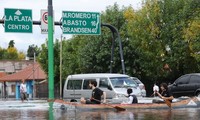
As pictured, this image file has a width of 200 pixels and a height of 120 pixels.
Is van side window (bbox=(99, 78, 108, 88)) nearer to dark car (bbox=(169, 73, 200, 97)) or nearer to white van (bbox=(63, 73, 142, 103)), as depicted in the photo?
white van (bbox=(63, 73, 142, 103))

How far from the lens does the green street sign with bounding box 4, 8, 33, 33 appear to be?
85.2ft

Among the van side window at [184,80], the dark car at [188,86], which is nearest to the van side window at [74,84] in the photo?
the dark car at [188,86]

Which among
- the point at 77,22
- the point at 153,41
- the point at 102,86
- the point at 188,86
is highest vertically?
the point at 153,41

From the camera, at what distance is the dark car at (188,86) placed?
24939mm

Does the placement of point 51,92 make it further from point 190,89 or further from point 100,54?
point 100,54

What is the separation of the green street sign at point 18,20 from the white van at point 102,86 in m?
3.81

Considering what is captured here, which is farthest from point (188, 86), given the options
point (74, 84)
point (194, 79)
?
point (74, 84)

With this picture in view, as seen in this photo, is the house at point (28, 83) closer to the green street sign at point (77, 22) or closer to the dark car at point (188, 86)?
the green street sign at point (77, 22)

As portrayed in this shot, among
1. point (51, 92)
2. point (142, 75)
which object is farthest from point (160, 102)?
point (142, 75)

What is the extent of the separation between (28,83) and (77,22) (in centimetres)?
4338

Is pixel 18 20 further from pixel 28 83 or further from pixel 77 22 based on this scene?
pixel 28 83

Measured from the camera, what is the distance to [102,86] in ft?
80.0

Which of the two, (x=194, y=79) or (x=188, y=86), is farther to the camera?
(x=188, y=86)

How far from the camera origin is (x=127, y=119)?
14000 mm
